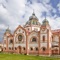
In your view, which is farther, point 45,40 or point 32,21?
point 32,21

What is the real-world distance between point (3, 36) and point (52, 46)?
87.5 feet

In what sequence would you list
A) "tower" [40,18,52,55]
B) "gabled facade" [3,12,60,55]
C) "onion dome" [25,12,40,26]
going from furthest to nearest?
"onion dome" [25,12,40,26]
"gabled facade" [3,12,60,55]
"tower" [40,18,52,55]

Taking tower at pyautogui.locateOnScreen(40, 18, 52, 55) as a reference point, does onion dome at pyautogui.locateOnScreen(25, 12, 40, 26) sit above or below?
above

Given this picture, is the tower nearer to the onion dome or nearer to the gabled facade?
the gabled facade

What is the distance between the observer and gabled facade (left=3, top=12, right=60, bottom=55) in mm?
56719

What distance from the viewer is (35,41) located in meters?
59.7

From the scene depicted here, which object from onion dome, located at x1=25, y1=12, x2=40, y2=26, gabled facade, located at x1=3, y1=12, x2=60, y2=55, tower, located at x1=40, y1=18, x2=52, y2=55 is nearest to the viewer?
tower, located at x1=40, y1=18, x2=52, y2=55

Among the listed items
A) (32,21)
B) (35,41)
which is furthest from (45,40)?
(32,21)

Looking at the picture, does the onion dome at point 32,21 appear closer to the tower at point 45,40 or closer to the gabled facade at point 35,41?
the gabled facade at point 35,41

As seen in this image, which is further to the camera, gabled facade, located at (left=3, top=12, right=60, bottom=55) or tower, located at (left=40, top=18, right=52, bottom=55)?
gabled facade, located at (left=3, top=12, right=60, bottom=55)

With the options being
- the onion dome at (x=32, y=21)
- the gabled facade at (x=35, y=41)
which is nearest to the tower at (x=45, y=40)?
the gabled facade at (x=35, y=41)

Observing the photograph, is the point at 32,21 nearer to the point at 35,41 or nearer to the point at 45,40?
the point at 35,41

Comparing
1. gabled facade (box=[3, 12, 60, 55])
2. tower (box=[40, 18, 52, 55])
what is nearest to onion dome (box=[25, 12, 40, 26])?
gabled facade (box=[3, 12, 60, 55])

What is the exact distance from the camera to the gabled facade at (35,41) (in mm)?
56719
